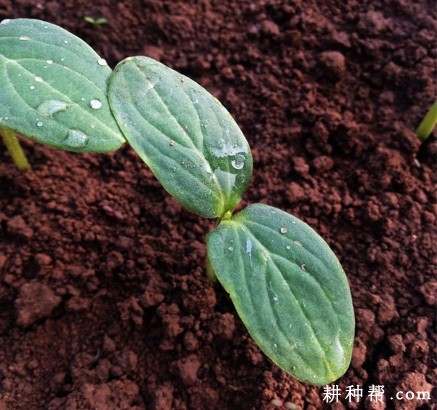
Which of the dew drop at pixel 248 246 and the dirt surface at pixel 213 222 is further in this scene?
the dirt surface at pixel 213 222

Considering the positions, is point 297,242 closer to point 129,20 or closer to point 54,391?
point 54,391

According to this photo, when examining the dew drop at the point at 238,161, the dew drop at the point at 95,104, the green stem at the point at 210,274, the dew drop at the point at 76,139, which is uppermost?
the dew drop at the point at 95,104

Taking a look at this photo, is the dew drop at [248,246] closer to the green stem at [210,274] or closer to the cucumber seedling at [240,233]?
the cucumber seedling at [240,233]

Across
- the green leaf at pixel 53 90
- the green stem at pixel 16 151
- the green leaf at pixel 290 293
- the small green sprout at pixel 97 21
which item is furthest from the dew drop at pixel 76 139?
the small green sprout at pixel 97 21

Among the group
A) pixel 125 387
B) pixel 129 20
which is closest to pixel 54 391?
pixel 125 387

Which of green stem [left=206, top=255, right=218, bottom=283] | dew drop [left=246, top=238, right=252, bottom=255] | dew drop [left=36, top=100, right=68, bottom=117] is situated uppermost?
dew drop [left=36, top=100, right=68, bottom=117]

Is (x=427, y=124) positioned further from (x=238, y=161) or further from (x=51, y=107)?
(x=51, y=107)

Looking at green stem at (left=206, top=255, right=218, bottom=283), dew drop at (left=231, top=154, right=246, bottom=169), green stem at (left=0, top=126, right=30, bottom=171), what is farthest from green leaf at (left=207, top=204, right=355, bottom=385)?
green stem at (left=0, top=126, right=30, bottom=171)

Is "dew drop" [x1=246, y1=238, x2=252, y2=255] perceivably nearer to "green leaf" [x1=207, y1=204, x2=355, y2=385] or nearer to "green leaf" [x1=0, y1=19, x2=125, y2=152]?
"green leaf" [x1=207, y1=204, x2=355, y2=385]
